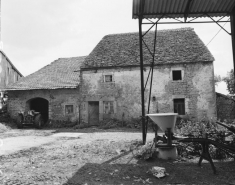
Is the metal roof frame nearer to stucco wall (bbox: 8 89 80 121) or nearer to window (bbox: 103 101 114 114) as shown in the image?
window (bbox: 103 101 114 114)

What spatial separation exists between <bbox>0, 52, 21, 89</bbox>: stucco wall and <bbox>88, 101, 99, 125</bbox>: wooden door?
10.7 metres

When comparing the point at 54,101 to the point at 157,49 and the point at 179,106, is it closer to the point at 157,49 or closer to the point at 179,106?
the point at 157,49

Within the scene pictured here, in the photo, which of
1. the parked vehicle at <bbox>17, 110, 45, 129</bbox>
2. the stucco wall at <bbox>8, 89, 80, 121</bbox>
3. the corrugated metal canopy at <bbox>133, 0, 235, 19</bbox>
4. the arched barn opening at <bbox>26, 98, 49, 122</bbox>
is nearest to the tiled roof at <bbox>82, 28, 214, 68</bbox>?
the stucco wall at <bbox>8, 89, 80, 121</bbox>

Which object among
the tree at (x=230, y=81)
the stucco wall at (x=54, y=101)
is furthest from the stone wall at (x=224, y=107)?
the tree at (x=230, y=81)

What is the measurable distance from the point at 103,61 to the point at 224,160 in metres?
12.1

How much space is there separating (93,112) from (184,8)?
35.1 feet

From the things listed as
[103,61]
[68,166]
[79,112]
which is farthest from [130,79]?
[68,166]

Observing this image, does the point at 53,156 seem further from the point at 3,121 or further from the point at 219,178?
the point at 3,121

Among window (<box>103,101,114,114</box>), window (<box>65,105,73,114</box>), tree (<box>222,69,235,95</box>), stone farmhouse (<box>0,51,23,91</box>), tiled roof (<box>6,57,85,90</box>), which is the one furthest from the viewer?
tree (<box>222,69,235,95</box>)

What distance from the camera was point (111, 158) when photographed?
579cm

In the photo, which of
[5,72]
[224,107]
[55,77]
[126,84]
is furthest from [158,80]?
[5,72]

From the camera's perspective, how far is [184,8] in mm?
7570

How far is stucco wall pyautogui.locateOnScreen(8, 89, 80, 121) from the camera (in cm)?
1594

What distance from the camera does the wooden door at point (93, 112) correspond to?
15766 millimetres
